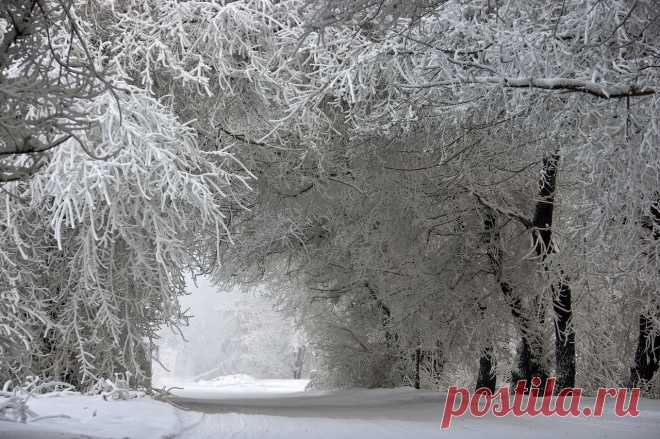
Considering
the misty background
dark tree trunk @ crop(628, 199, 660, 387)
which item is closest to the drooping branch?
dark tree trunk @ crop(628, 199, 660, 387)

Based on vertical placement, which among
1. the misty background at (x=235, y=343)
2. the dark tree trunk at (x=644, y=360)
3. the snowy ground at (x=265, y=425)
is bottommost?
the snowy ground at (x=265, y=425)

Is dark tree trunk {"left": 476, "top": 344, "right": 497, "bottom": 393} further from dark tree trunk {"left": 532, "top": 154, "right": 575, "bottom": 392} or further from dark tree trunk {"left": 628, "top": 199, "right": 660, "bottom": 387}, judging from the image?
dark tree trunk {"left": 532, "top": 154, "right": 575, "bottom": 392}

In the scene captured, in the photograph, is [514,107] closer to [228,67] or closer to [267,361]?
[228,67]

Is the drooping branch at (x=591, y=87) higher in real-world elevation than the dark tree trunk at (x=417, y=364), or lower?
higher

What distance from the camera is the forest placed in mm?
5590

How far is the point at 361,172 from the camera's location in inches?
395

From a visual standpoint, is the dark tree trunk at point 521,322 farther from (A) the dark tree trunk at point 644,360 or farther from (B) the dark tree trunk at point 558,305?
(A) the dark tree trunk at point 644,360

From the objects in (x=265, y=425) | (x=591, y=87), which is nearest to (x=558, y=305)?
(x=265, y=425)

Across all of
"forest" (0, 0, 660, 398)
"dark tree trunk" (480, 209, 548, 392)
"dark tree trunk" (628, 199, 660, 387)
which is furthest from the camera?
"dark tree trunk" (480, 209, 548, 392)

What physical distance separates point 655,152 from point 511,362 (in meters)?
8.54

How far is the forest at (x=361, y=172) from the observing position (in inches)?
220

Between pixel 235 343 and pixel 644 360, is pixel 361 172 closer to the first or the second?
pixel 644 360

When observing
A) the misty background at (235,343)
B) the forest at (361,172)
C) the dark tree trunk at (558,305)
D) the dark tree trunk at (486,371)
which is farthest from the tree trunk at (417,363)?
the misty background at (235,343)

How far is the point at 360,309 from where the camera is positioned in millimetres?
15641
